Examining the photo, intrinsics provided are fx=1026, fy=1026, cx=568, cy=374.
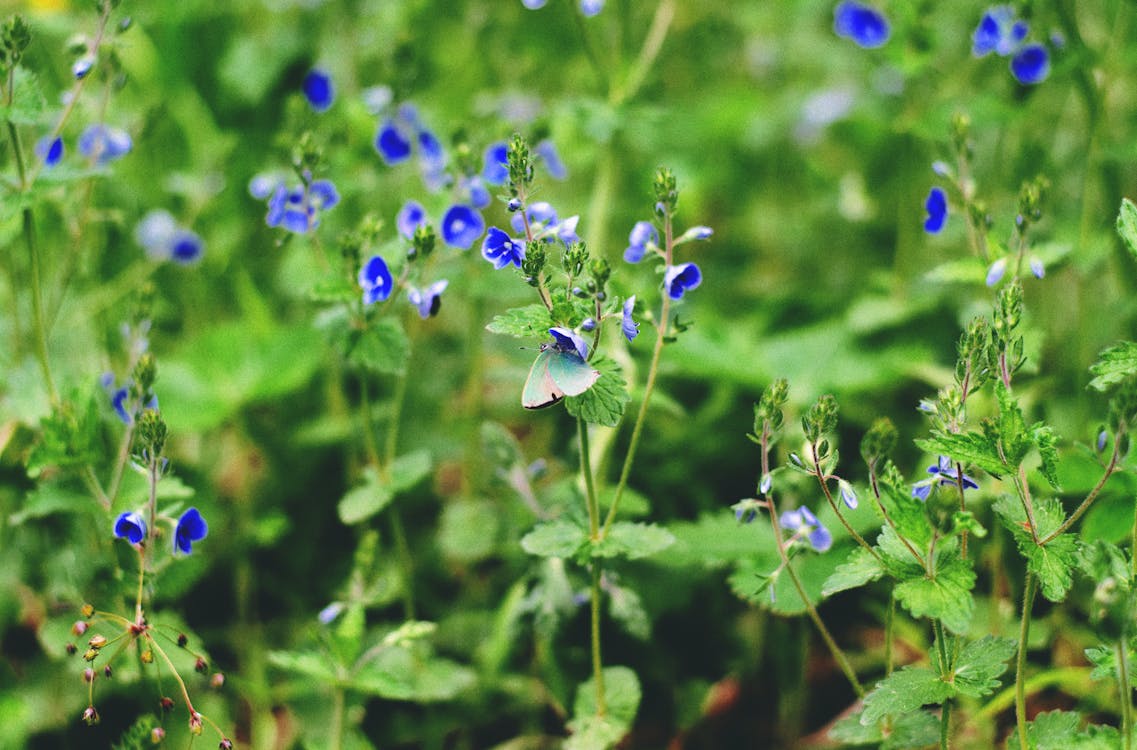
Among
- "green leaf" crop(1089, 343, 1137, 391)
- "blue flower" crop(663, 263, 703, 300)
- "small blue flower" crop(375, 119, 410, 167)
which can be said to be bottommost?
"green leaf" crop(1089, 343, 1137, 391)

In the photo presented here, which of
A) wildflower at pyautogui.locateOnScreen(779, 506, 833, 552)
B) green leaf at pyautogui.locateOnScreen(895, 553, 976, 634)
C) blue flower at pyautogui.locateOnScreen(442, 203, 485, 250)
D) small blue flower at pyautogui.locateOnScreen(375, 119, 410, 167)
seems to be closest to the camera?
green leaf at pyautogui.locateOnScreen(895, 553, 976, 634)

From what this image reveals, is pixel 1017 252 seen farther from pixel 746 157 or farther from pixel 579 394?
pixel 746 157

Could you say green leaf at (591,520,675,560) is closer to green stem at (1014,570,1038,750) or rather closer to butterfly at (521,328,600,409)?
butterfly at (521,328,600,409)

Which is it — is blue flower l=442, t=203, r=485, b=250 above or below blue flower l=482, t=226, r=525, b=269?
above

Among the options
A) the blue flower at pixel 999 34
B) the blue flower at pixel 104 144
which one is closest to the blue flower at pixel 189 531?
the blue flower at pixel 104 144

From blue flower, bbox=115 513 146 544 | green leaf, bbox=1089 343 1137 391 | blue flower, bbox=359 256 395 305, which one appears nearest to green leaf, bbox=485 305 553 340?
blue flower, bbox=359 256 395 305

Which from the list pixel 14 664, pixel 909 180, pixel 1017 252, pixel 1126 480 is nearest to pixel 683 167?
pixel 909 180

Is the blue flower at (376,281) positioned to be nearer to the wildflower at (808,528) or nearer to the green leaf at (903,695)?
the wildflower at (808,528)

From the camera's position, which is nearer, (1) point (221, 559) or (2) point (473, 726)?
(2) point (473, 726)
